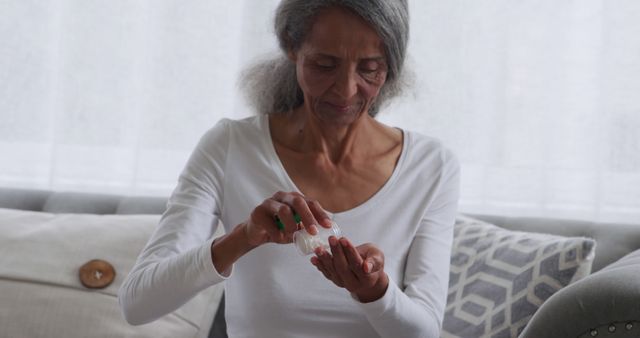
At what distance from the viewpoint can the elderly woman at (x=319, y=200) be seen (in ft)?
4.20

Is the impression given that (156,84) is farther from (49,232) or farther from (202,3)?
(49,232)

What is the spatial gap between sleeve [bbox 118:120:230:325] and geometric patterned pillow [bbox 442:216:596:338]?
522 millimetres

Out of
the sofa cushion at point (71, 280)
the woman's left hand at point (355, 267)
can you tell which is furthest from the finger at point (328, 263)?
the sofa cushion at point (71, 280)

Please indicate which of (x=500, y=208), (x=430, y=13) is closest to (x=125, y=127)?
(x=430, y=13)

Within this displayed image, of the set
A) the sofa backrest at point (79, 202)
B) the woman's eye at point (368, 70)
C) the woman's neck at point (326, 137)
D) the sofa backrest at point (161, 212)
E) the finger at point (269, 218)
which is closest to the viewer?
the finger at point (269, 218)

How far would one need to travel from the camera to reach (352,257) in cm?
115

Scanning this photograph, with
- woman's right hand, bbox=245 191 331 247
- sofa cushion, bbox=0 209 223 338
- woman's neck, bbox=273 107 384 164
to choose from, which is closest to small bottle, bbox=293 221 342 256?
woman's right hand, bbox=245 191 331 247

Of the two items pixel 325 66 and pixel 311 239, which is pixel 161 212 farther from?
pixel 311 239

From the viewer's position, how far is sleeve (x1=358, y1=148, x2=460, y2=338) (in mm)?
1275

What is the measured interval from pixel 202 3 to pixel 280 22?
103 centimetres

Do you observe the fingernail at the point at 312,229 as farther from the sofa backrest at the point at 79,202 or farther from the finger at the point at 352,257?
the sofa backrest at the point at 79,202

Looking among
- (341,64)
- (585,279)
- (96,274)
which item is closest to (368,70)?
(341,64)

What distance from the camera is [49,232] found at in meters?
2.00

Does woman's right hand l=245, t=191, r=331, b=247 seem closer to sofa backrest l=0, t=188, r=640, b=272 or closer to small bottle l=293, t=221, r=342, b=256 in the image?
small bottle l=293, t=221, r=342, b=256
